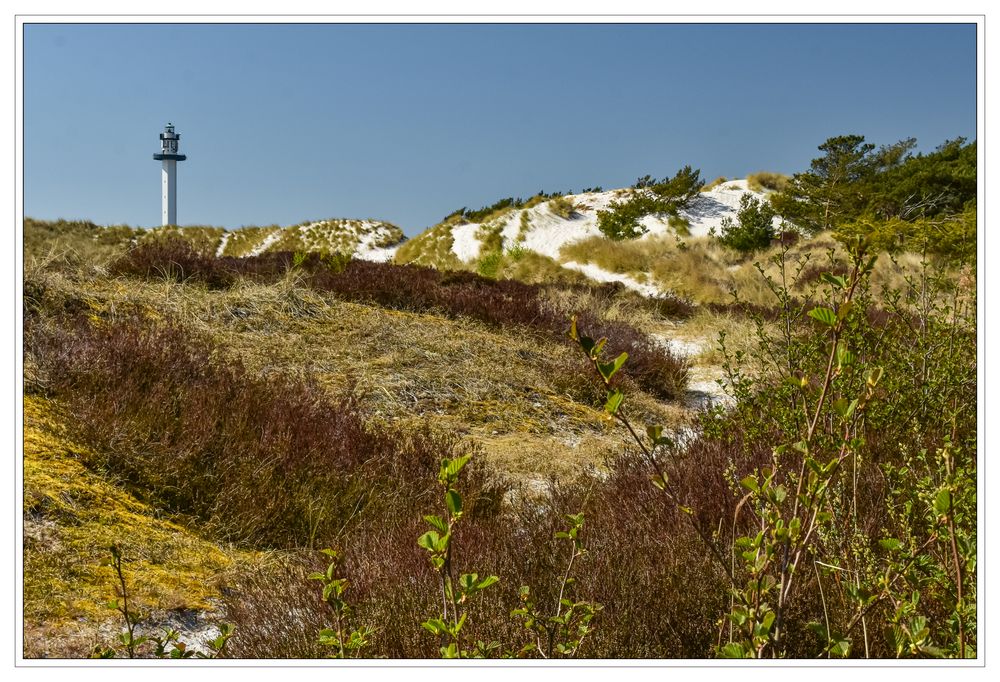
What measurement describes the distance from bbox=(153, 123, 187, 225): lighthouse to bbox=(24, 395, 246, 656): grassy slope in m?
47.6

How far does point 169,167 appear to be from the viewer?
151 feet

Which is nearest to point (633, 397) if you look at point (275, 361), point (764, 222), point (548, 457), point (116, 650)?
point (548, 457)

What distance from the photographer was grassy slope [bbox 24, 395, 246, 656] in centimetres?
214

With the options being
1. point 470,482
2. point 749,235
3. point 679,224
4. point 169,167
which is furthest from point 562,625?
point 169,167

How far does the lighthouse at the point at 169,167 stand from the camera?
150 feet

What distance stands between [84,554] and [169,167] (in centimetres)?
4952

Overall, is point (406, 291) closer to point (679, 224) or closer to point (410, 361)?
point (410, 361)

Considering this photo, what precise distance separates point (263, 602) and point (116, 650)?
0.43 m

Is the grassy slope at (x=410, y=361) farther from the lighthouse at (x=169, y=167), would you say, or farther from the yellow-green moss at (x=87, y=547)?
the lighthouse at (x=169, y=167)

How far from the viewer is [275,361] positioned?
598 centimetres

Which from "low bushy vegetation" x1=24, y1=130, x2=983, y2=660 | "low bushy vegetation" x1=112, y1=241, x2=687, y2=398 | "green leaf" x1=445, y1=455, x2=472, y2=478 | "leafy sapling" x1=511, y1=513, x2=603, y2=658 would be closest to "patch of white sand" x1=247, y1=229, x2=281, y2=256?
"low bushy vegetation" x1=112, y1=241, x2=687, y2=398

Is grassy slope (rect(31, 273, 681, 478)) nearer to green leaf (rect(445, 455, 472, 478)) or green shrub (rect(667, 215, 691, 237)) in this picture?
green leaf (rect(445, 455, 472, 478))

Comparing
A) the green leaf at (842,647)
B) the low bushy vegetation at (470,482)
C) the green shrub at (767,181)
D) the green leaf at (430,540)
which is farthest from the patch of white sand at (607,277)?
the green leaf at (430,540)
